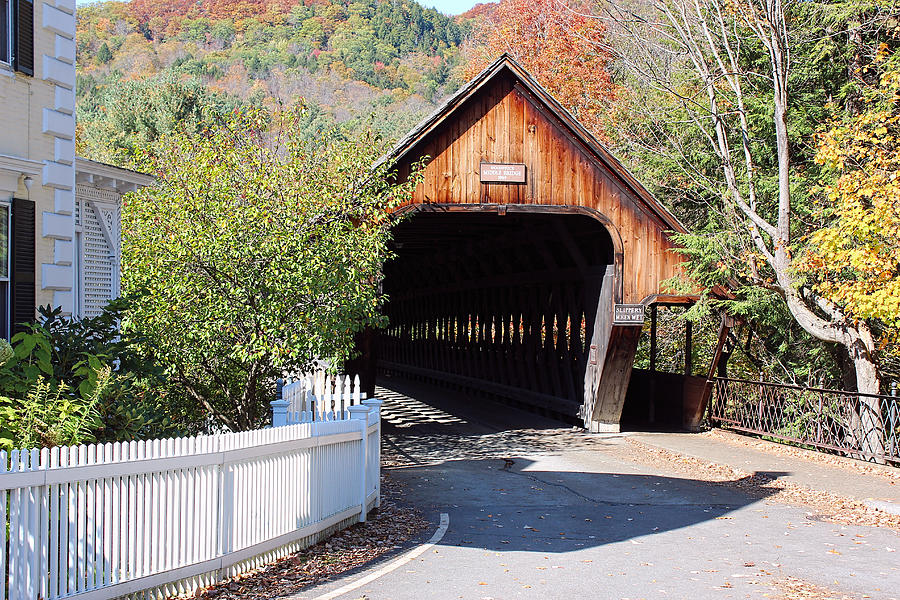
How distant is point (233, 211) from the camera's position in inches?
454

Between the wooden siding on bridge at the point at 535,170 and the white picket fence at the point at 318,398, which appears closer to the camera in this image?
the white picket fence at the point at 318,398

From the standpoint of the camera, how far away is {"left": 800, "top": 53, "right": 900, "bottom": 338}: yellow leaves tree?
12.6 metres

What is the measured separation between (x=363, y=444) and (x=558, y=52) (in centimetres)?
3175

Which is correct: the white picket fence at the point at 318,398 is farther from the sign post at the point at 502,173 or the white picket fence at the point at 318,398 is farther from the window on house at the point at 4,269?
the sign post at the point at 502,173

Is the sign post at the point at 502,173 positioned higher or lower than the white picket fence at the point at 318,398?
higher

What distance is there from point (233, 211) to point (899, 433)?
10742 mm

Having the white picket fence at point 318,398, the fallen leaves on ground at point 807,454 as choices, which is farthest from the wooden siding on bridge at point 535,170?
the white picket fence at point 318,398

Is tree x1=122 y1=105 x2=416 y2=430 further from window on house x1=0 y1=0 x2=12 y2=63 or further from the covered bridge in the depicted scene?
the covered bridge

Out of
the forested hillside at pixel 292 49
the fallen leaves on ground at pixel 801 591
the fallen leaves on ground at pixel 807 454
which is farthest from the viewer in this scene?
the forested hillside at pixel 292 49

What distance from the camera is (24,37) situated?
1030 centimetres

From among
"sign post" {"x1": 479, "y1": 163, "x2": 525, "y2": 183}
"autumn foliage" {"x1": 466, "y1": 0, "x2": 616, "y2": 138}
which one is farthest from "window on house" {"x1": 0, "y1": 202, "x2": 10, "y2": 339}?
"autumn foliage" {"x1": 466, "y1": 0, "x2": 616, "y2": 138}

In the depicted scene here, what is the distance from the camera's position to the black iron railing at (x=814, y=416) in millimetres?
14523

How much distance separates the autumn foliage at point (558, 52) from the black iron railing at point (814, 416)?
52.5ft

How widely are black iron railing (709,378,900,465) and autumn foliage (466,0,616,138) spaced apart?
1599 centimetres
